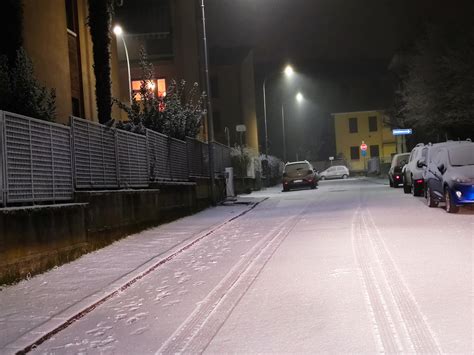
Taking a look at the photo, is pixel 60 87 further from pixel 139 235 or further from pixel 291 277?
pixel 291 277

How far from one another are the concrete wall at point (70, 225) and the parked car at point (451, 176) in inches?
293

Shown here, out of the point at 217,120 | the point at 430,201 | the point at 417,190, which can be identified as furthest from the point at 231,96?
the point at 430,201

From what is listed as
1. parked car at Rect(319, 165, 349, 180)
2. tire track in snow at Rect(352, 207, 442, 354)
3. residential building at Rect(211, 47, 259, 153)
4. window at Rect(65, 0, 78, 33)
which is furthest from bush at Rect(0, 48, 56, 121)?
parked car at Rect(319, 165, 349, 180)

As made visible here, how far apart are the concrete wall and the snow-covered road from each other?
26 centimetres

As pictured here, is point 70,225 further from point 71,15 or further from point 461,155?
point 71,15

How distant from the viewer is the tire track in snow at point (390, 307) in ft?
15.1

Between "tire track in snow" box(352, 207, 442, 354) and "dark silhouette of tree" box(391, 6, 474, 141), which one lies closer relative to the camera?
"tire track in snow" box(352, 207, 442, 354)

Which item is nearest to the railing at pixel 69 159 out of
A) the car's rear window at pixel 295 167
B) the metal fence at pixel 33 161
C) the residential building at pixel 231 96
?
the metal fence at pixel 33 161

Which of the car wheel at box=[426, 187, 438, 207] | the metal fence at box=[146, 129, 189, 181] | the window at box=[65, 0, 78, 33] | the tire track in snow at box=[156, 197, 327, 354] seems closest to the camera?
the tire track in snow at box=[156, 197, 327, 354]

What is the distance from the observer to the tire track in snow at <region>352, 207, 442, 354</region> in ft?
15.1

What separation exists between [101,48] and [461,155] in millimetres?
10665

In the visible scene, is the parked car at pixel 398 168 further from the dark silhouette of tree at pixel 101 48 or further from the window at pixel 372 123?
the window at pixel 372 123

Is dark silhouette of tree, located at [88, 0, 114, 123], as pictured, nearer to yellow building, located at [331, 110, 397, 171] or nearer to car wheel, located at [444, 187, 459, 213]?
car wheel, located at [444, 187, 459, 213]

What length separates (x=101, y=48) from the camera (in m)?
16.9
